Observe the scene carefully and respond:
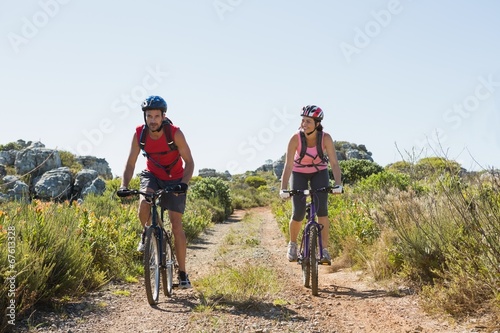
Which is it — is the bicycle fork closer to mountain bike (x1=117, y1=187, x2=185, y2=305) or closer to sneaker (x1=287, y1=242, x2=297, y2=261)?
sneaker (x1=287, y1=242, x2=297, y2=261)

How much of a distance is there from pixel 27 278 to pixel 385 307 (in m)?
3.82

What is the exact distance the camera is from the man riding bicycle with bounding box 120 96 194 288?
17.3 ft

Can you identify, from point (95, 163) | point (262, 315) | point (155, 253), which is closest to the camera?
point (262, 315)

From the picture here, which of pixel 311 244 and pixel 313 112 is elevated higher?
pixel 313 112

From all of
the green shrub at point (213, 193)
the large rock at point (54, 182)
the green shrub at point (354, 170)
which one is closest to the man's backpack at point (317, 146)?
the large rock at point (54, 182)

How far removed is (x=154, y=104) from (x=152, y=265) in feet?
6.16

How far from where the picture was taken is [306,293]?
19.6 ft

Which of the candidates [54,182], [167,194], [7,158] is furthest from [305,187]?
[7,158]

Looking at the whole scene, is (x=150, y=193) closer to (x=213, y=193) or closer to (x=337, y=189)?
(x=337, y=189)

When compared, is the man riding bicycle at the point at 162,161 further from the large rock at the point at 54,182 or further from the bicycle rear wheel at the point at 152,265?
the large rock at the point at 54,182

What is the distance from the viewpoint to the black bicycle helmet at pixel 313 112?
6.27 meters

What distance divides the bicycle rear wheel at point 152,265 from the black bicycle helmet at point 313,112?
8.49 ft

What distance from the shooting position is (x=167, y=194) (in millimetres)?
5418

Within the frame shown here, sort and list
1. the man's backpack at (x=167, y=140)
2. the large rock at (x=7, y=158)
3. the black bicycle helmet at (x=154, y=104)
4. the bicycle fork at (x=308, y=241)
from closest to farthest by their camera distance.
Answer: the black bicycle helmet at (x=154, y=104) < the man's backpack at (x=167, y=140) < the bicycle fork at (x=308, y=241) < the large rock at (x=7, y=158)
